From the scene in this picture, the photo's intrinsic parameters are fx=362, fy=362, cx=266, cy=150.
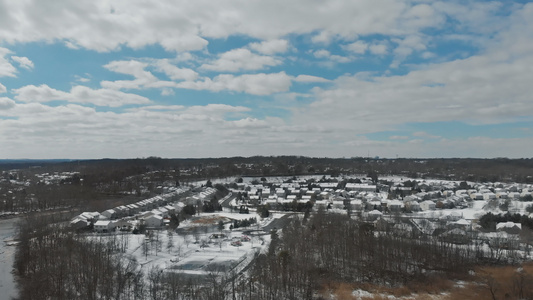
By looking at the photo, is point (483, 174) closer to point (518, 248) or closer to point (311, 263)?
point (518, 248)

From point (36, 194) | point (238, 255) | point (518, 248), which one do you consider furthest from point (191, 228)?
point (36, 194)

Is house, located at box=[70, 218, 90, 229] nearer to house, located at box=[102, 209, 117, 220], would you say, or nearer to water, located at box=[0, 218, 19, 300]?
house, located at box=[102, 209, 117, 220]

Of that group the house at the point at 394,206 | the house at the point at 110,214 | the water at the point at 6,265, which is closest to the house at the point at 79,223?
the house at the point at 110,214

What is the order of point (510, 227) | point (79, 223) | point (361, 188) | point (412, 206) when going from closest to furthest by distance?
1. point (510, 227)
2. point (79, 223)
3. point (412, 206)
4. point (361, 188)

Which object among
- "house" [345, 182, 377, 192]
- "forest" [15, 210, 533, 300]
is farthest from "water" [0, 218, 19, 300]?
"house" [345, 182, 377, 192]

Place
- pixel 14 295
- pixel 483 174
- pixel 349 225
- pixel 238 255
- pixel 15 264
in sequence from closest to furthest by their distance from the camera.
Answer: pixel 14 295 < pixel 15 264 < pixel 238 255 < pixel 349 225 < pixel 483 174

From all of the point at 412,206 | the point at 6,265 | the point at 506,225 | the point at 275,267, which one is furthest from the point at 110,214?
the point at 506,225

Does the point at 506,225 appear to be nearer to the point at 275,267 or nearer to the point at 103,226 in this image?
the point at 275,267

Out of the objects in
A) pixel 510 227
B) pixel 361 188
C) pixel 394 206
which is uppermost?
pixel 361 188

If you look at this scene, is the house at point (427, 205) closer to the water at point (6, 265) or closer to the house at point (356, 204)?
the house at point (356, 204)
